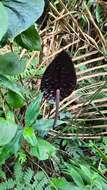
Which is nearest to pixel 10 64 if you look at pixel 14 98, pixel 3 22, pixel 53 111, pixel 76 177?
→ pixel 14 98

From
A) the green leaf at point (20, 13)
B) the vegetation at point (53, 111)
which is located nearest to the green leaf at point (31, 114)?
the vegetation at point (53, 111)

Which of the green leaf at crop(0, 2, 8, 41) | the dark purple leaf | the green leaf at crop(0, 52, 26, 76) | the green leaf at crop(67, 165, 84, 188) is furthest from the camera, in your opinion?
the dark purple leaf

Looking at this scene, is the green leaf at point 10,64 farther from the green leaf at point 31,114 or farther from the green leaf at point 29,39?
the green leaf at point 31,114

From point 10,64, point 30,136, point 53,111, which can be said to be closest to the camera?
point 10,64

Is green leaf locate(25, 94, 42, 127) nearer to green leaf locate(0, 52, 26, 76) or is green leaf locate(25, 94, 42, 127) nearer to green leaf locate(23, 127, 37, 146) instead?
green leaf locate(23, 127, 37, 146)

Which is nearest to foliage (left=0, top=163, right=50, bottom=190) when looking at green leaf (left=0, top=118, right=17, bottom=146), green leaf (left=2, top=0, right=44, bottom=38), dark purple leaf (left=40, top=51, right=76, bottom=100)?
dark purple leaf (left=40, top=51, right=76, bottom=100)

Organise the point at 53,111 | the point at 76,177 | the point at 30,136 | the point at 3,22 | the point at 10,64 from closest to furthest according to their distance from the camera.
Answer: the point at 3,22 < the point at 10,64 < the point at 30,136 < the point at 76,177 < the point at 53,111

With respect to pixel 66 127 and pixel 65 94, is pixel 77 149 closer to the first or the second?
pixel 66 127

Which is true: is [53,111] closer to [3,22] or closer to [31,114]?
[31,114]
